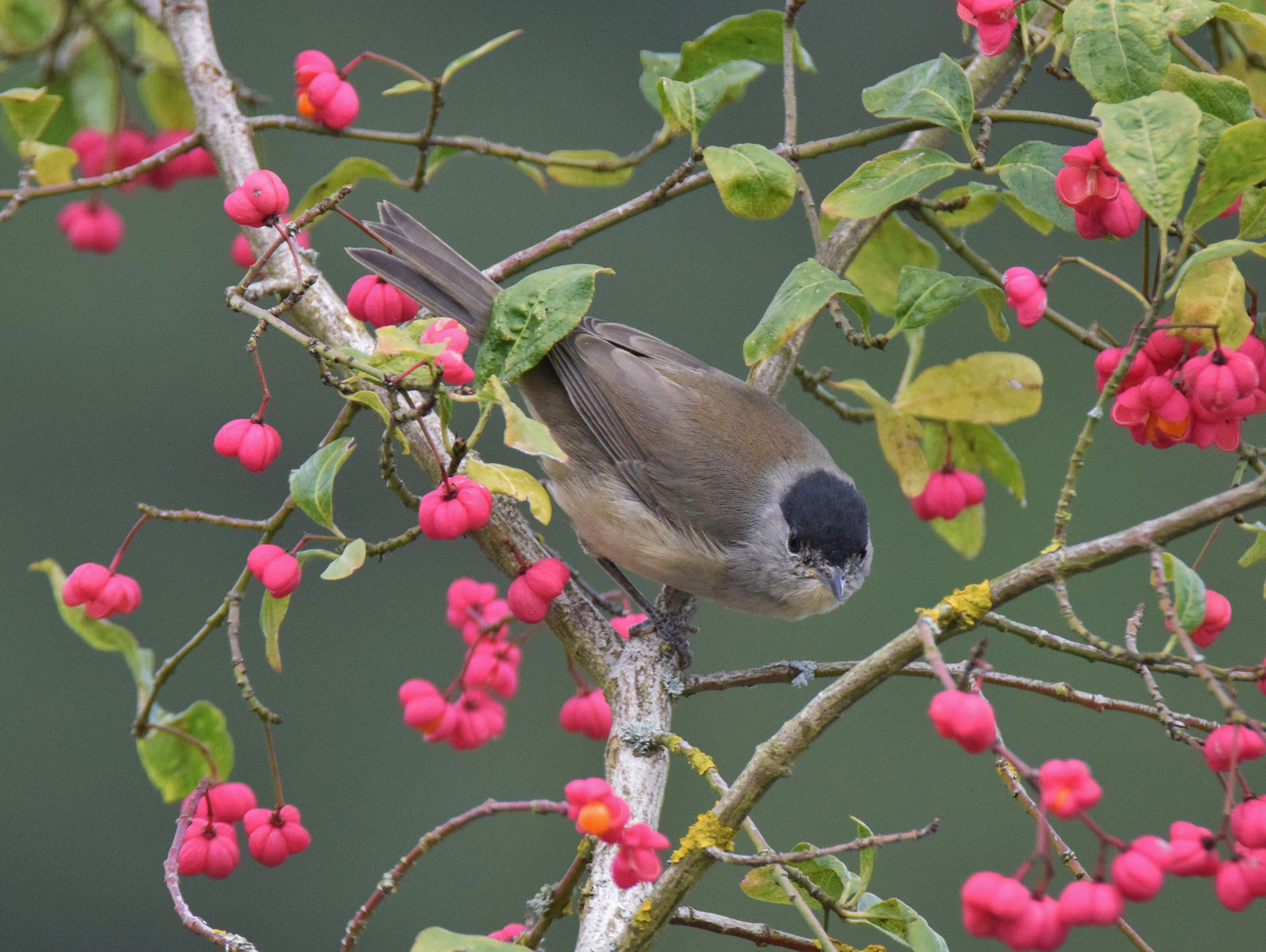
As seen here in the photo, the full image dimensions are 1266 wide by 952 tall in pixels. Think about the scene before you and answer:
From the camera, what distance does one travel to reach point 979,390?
1.87m

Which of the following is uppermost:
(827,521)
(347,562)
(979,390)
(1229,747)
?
(347,562)

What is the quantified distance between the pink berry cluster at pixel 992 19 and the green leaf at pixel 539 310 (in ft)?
1.91

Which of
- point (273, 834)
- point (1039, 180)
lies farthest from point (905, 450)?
point (273, 834)

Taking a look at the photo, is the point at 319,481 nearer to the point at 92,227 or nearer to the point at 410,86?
the point at 410,86

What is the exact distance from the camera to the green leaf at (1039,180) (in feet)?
4.88

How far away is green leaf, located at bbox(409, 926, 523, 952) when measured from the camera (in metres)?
1.08

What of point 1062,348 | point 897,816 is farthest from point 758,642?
point 1062,348

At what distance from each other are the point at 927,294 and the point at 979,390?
1.28 feet

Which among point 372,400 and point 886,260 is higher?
point 372,400

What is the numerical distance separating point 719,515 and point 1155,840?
149cm

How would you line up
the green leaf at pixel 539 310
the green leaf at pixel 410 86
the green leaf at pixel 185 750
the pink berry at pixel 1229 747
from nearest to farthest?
the pink berry at pixel 1229 747 → the green leaf at pixel 539 310 → the green leaf at pixel 185 750 → the green leaf at pixel 410 86

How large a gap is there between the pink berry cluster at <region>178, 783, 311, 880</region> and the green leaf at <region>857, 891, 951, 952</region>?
0.81 metres

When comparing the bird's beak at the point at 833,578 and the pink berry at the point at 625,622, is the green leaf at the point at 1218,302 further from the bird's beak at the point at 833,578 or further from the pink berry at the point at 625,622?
the bird's beak at the point at 833,578

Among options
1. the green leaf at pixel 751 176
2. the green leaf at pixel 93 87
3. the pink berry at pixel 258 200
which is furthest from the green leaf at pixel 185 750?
the green leaf at pixel 93 87
